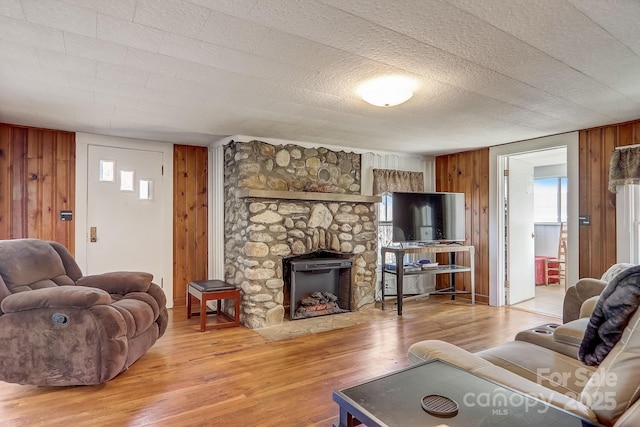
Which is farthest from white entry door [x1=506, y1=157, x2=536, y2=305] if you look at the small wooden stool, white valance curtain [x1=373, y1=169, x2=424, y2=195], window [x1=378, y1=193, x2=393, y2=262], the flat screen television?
the small wooden stool

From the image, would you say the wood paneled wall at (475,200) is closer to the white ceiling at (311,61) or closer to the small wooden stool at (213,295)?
the white ceiling at (311,61)

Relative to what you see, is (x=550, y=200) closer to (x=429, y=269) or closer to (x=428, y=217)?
(x=428, y=217)

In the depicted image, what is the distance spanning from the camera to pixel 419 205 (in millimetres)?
4898

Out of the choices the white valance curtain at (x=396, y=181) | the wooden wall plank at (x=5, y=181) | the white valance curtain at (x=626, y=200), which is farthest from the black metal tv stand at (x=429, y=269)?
the wooden wall plank at (x=5, y=181)

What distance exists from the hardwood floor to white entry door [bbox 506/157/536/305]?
93 centimetres

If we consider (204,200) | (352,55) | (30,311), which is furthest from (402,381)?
(204,200)

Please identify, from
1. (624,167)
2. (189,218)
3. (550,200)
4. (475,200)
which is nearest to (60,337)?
(189,218)

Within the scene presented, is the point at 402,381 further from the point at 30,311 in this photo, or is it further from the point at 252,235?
the point at 252,235

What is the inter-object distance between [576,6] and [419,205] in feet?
11.1

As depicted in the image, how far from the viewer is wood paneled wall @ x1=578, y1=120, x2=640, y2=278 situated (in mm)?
3646

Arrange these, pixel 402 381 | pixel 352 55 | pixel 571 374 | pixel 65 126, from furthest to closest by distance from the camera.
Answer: pixel 65 126 → pixel 352 55 → pixel 571 374 → pixel 402 381

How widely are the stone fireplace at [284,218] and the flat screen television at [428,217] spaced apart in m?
0.34

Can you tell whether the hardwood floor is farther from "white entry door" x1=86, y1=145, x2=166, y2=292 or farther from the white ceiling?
the white ceiling

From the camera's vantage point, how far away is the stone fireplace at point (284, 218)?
3926mm
